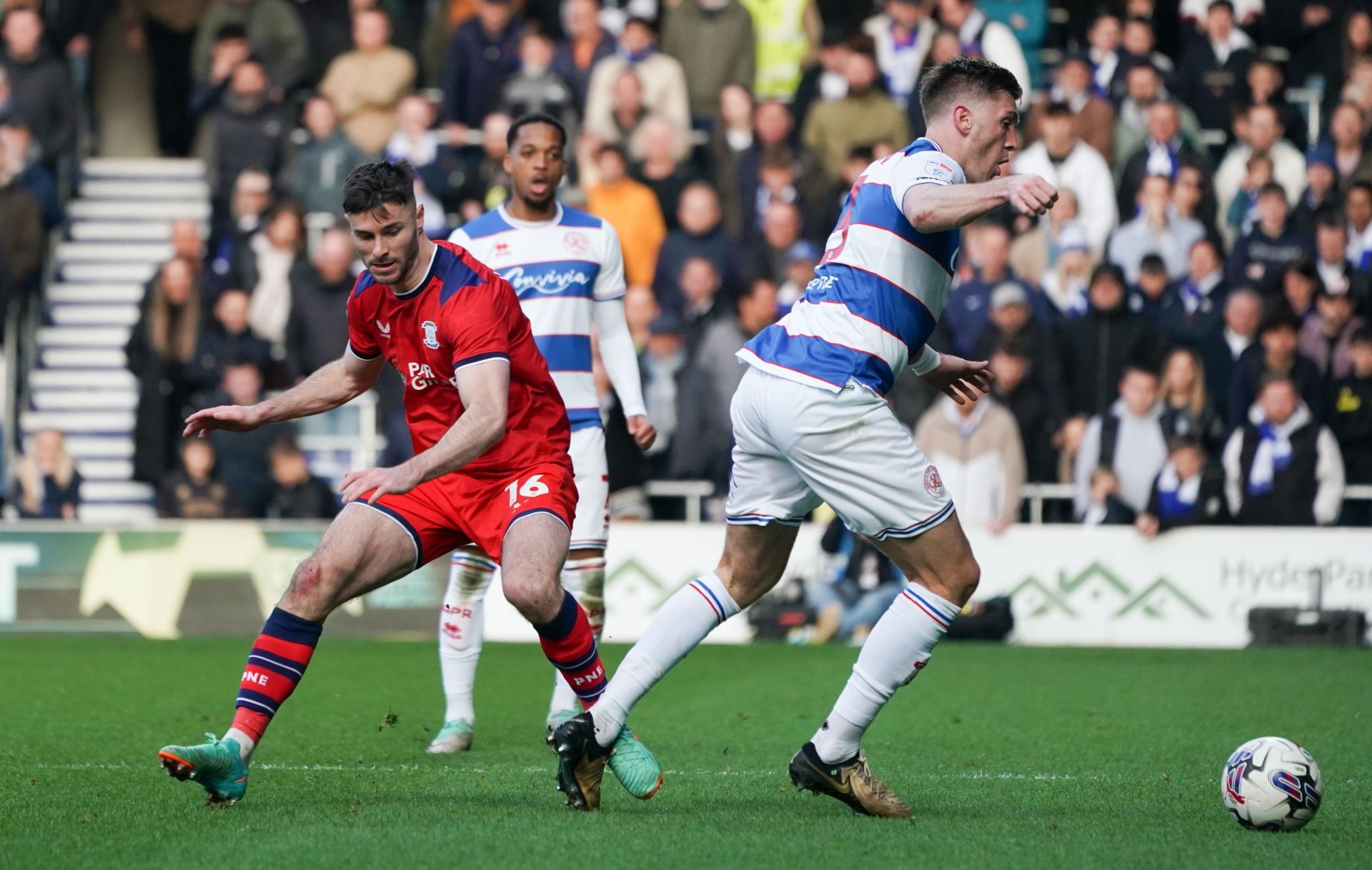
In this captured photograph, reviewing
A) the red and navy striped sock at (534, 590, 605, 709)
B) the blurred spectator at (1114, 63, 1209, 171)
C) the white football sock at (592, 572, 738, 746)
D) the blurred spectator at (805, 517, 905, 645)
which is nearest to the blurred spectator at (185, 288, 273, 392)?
the blurred spectator at (805, 517, 905, 645)

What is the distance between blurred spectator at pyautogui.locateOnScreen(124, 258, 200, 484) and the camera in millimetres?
16141

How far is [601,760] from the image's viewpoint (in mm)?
6363

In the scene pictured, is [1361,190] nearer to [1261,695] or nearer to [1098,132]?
[1098,132]

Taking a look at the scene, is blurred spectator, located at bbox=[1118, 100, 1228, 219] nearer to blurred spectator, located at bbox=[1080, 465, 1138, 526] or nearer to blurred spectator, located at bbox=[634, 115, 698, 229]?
blurred spectator, located at bbox=[1080, 465, 1138, 526]

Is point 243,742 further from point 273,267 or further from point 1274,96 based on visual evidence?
point 1274,96

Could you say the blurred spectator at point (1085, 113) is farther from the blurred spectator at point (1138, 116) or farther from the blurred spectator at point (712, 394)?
the blurred spectator at point (712, 394)

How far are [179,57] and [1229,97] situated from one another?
11466mm

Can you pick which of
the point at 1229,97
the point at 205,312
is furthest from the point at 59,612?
the point at 1229,97

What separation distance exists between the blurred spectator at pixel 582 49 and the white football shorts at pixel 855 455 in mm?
11324

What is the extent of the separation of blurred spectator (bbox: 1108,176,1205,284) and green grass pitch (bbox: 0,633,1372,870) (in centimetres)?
399

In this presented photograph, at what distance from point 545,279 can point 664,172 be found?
26.8 ft

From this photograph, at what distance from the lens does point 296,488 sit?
49.6ft

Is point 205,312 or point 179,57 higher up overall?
point 179,57

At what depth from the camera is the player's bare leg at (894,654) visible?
6.34 m
